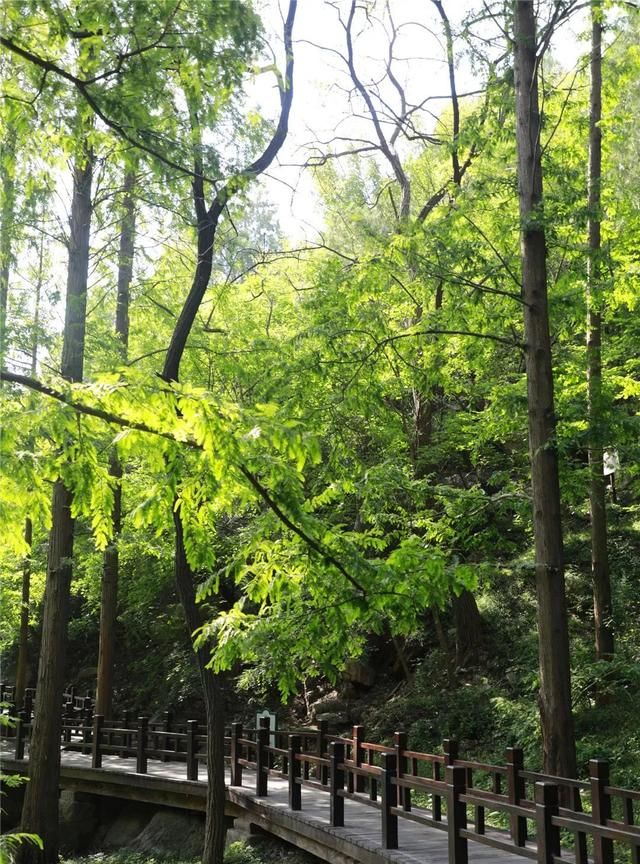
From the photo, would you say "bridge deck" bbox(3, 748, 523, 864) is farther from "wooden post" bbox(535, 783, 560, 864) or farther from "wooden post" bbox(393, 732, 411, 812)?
"wooden post" bbox(535, 783, 560, 864)

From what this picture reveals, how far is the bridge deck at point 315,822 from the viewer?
24.0 feet

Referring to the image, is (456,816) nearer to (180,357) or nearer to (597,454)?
(180,357)

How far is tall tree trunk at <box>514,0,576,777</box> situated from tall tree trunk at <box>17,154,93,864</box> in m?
6.07

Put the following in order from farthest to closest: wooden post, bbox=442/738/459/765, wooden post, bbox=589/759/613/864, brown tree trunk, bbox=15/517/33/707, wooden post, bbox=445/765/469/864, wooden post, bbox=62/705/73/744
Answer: brown tree trunk, bbox=15/517/33/707 → wooden post, bbox=62/705/73/744 → wooden post, bbox=442/738/459/765 → wooden post, bbox=445/765/469/864 → wooden post, bbox=589/759/613/864

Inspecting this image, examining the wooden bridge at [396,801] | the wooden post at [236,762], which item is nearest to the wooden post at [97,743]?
the wooden bridge at [396,801]

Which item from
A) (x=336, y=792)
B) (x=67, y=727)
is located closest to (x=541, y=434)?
(x=336, y=792)

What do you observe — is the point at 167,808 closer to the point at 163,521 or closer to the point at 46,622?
the point at 46,622

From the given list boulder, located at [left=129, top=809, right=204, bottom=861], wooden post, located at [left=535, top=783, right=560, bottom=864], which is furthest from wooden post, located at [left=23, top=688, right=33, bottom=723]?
wooden post, located at [left=535, top=783, right=560, bottom=864]

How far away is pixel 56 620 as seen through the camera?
37.7 ft

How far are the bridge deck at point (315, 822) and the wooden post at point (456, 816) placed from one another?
0.35m

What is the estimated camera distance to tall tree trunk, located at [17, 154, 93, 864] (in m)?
10.9

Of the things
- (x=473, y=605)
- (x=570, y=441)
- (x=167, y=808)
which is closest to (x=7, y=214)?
(x=570, y=441)

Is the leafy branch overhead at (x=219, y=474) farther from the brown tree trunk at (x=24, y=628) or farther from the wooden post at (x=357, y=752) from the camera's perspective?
the brown tree trunk at (x=24, y=628)

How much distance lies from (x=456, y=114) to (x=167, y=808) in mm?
13067
